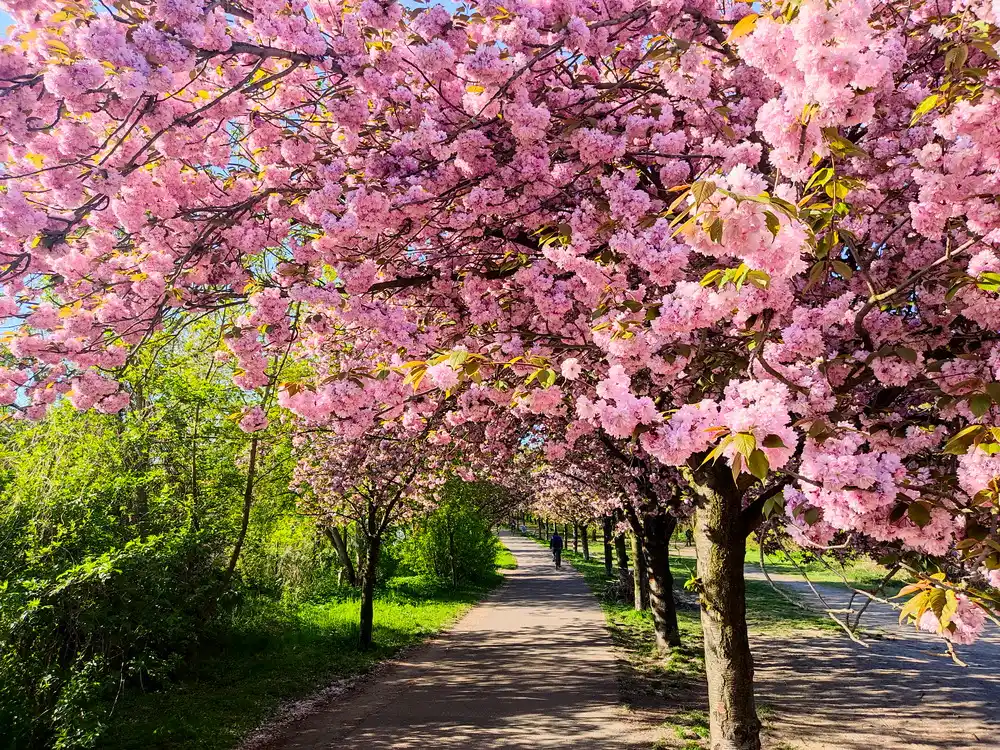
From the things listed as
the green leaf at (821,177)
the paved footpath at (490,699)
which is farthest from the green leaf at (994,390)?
the paved footpath at (490,699)

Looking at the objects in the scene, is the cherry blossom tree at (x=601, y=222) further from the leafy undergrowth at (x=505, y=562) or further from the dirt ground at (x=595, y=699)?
the leafy undergrowth at (x=505, y=562)

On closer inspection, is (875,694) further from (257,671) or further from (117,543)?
(117,543)

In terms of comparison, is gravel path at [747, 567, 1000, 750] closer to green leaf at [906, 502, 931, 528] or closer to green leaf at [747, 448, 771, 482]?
green leaf at [906, 502, 931, 528]

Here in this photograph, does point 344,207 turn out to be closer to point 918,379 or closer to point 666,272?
point 666,272

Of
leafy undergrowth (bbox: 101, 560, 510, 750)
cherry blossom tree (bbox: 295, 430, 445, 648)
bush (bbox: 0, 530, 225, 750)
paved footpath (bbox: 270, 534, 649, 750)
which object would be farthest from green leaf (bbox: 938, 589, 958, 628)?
cherry blossom tree (bbox: 295, 430, 445, 648)

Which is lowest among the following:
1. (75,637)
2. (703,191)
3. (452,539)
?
(452,539)

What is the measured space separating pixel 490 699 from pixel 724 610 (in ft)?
16.0

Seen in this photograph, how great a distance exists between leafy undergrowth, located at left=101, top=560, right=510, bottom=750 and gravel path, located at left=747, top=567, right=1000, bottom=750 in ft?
23.2

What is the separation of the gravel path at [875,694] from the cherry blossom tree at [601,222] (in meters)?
3.49

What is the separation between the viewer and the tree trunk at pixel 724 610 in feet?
18.0

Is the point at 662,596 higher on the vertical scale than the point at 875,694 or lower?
higher

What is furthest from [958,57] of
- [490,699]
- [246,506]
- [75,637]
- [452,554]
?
[452,554]

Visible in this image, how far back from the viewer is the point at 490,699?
8.98 metres

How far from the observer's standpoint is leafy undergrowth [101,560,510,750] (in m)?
7.18
